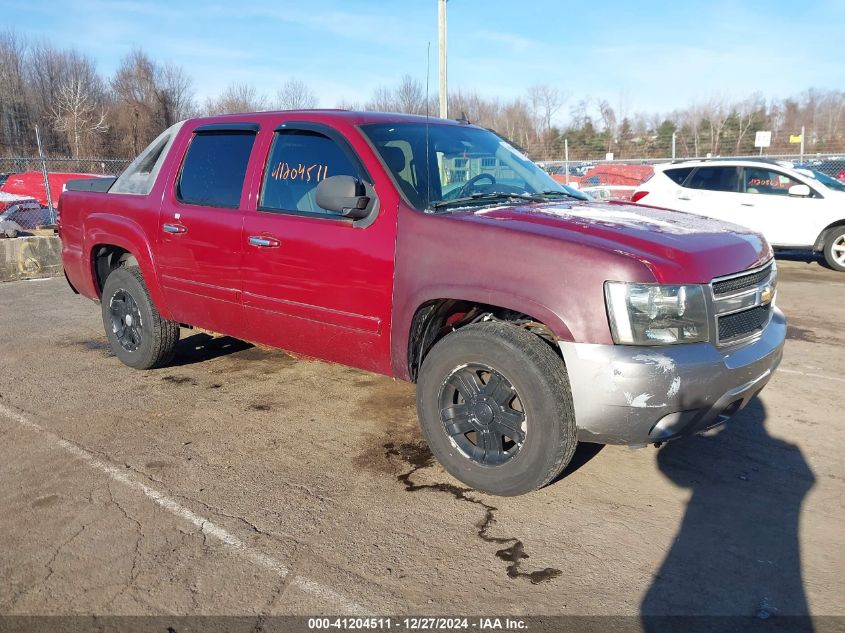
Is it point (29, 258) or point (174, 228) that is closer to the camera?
point (174, 228)

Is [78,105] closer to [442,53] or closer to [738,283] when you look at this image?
[442,53]

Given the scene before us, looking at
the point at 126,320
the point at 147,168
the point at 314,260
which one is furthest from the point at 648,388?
the point at 126,320

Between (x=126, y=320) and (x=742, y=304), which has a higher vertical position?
(x=742, y=304)

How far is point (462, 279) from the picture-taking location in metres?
3.40

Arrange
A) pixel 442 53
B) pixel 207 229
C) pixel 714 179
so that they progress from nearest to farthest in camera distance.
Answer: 1. pixel 207 229
2. pixel 714 179
3. pixel 442 53

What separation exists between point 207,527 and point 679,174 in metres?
10.7

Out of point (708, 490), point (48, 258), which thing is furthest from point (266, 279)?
point (48, 258)

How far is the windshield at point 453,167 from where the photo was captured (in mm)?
3895

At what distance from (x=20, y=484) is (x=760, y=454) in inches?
160

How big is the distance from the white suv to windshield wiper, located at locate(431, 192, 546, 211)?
26.0 feet

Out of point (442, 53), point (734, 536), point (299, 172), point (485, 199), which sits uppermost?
point (442, 53)

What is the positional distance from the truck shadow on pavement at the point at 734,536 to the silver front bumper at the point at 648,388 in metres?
0.48

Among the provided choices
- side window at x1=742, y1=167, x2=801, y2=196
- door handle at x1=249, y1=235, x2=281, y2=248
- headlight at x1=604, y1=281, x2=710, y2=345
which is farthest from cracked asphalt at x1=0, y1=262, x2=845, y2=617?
side window at x1=742, y1=167, x2=801, y2=196

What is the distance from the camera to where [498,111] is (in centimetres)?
4700
